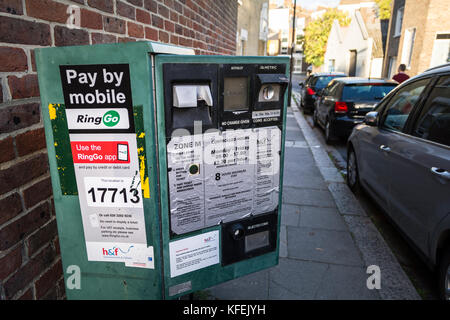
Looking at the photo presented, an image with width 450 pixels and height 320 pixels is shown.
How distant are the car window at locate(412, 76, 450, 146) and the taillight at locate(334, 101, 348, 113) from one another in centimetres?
501

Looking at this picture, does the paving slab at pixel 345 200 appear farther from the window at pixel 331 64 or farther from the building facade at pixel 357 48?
the window at pixel 331 64

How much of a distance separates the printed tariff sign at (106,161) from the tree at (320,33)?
45156 mm

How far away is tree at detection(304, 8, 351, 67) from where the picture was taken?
4209cm

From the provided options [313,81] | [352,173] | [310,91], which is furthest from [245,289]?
[313,81]

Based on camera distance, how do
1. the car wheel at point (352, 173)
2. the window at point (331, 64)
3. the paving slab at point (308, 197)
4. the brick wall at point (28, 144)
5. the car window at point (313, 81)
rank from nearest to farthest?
the brick wall at point (28, 144) < the paving slab at point (308, 197) < the car wheel at point (352, 173) < the car window at point (313, 81) < the window at point (331, 64)

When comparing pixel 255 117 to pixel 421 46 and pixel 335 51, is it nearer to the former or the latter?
pixel 421 46

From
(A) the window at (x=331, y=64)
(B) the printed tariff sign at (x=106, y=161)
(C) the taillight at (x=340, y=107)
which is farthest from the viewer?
(A) the window at (x=331, y=64)

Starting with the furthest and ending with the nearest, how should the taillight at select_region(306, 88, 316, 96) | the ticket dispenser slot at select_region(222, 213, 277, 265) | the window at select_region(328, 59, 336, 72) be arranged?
the window at select_region(328, 59, 336, 72) → the taillight at select_region(306, 88, 316, 96) → the ticket dispenser slot at select_region(222, 213, 277, 265)

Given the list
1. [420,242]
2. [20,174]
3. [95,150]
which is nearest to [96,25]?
[95,150]

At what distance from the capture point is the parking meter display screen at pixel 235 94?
1.82 m

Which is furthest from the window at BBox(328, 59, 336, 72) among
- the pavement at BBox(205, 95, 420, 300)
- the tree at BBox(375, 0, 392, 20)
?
the pavement at BBox(205, 95, 420, 300)

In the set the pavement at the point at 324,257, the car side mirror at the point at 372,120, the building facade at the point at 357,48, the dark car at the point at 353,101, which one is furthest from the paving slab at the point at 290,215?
the building facade at the point at 357,48

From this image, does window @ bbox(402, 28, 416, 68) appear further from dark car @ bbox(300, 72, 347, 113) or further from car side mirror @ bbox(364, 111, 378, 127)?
car side mirror @ bbox(364, 111, 378, 127)

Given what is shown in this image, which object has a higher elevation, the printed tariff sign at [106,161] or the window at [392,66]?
the window at [392,66]
